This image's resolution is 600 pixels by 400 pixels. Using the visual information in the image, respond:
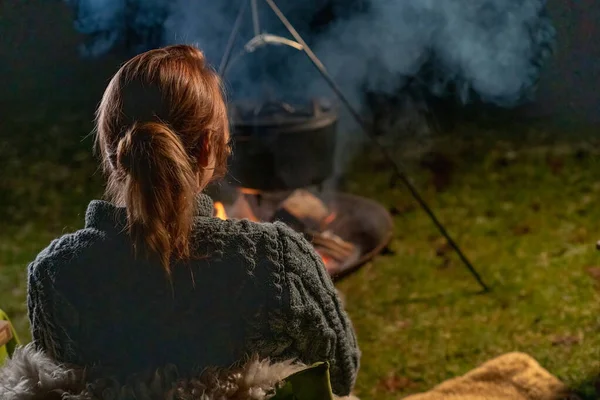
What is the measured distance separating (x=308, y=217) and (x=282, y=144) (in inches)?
19.8

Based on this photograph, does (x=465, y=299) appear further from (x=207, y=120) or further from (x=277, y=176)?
(x=207, y=120)

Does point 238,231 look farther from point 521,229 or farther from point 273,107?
point 521,229

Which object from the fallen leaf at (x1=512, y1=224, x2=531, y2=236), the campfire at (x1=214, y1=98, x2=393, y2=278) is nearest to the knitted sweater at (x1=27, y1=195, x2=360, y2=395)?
the campfire at (x1=214, y1=98, x2=393, y2=278)

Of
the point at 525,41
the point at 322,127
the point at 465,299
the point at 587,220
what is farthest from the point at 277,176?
the point at 525,41

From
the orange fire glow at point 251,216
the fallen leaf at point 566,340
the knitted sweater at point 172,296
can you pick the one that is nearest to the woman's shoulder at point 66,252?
the knitted sweater at point 172,296

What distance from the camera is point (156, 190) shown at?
1.14 meters

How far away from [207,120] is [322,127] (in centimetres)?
135

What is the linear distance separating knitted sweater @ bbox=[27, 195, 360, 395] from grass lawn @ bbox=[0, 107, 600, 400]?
0.32 metres

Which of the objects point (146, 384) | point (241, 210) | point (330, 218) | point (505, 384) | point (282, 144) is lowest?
point (505, 384)

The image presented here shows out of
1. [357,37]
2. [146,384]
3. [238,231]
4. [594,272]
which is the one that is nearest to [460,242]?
[594,272]

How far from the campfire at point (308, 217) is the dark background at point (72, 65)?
1.30m

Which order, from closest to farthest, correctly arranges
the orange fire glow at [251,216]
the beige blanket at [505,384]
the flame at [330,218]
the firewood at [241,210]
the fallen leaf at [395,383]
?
the beige blanket at [505,384] → the fallen leaf at [395,383] → the orange fire glow at [251,216] → the firewood at [241,210] → the flame at [330,218]

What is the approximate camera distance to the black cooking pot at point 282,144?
2.51m

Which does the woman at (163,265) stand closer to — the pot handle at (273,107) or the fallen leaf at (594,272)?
the pot handle at (273,107)
